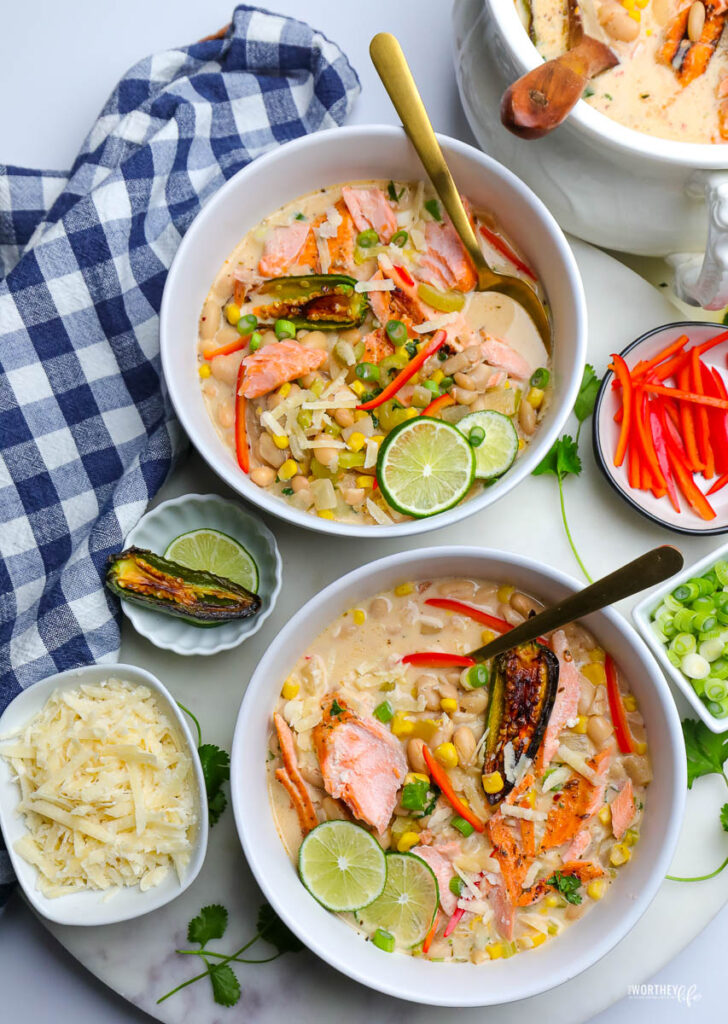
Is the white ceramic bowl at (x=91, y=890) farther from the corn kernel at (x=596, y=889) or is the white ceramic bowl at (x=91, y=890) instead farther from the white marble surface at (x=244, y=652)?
the corn kernel at (x=596, y=889)

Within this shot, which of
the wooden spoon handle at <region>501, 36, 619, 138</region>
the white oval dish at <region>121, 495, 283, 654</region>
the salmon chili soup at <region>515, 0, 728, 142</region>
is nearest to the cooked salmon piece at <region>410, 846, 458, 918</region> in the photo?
the white oval dish at <region>121, 495, 283, 654</region>

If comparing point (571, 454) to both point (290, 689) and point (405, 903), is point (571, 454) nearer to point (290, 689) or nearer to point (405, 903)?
point (290, 689)

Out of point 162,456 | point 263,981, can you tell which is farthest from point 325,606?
point 263,981

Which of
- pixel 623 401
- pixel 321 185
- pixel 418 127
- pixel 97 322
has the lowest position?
pixel 623 401

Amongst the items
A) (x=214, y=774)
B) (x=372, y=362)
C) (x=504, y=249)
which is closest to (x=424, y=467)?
(x=372, y=362)

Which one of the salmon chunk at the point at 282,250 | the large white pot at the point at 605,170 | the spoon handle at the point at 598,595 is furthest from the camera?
the salmon chunk at the point at 282,250

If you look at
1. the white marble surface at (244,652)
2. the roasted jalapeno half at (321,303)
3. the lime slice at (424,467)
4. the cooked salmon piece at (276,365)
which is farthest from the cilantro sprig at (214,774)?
the roasted jalapeno half at (321,303)

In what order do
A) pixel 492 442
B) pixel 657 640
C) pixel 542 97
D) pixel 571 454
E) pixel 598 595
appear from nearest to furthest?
pixel 542 97
pixel 598 595
pixel 492 442
pixel 657 640
pixel 571 454
